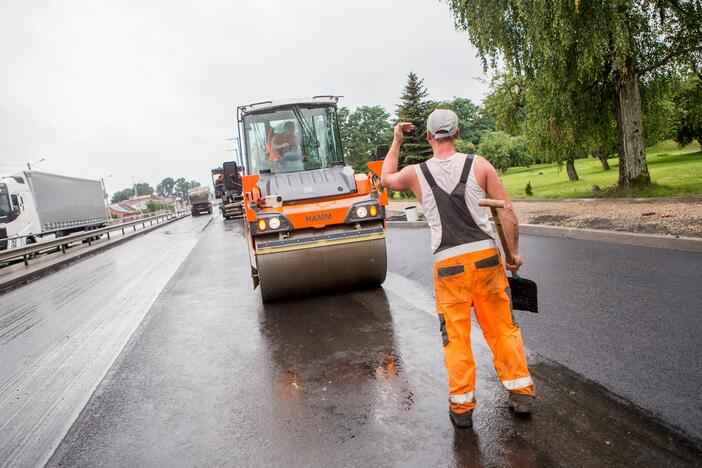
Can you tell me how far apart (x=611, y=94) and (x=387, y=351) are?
15.7 m

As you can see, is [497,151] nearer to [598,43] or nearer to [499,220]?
[598,43]

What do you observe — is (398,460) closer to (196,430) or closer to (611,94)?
(196,430)

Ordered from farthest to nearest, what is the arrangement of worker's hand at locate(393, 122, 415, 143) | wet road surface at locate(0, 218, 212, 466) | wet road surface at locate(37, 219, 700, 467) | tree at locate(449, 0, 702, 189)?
tree at locate(449, 0, 702, 189) < wet road surface at locate(0, 218, 212, 466) < worker's hand at locate(393, 122, 415, 143) < wet road surface at locate(37, 219, 700, 467)

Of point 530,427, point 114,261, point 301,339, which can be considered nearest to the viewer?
point 530,427

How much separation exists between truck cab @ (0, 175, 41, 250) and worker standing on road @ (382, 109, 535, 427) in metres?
22.0

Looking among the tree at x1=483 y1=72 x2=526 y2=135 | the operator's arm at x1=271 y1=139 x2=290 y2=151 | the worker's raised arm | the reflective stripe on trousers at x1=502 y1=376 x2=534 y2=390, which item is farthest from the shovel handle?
the tree at x1=483 y1=72 x2=526 y2=135

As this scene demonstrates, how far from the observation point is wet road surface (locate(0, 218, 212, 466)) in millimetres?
3708

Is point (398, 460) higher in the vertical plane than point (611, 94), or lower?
lower

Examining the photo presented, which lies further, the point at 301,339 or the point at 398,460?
the point at 301,339

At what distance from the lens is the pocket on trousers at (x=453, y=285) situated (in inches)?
123

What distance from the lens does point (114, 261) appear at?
14.7 m

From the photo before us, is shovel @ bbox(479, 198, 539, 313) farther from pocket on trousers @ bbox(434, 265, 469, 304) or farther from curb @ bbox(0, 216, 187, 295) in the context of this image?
curb @ bbox(0, 216, 187, 295)

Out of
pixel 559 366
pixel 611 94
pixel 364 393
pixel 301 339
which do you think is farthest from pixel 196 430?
pixel 611 94

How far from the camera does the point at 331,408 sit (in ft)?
11.4
